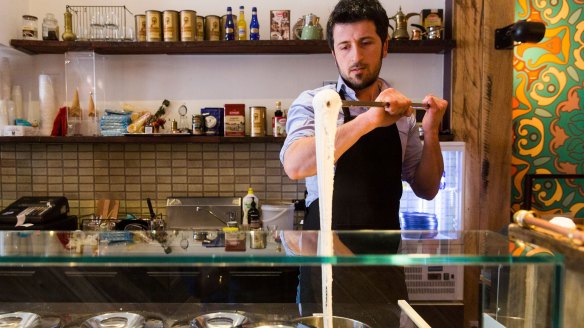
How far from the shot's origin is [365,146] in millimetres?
1948

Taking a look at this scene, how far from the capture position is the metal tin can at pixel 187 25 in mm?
3449

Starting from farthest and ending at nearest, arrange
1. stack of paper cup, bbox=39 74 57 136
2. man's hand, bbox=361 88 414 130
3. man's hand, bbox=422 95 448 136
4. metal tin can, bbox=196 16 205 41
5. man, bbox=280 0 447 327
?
stack of paper cup, bbox=39 74 57 136 < metal tin can, bbox=196 16 205 41 < man, bbox=280 0 447 327 < man's hand, bbox=422 95 448 136 < man's hand, bbox=361 88 414 130

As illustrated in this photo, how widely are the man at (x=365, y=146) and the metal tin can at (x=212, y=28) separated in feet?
5.71

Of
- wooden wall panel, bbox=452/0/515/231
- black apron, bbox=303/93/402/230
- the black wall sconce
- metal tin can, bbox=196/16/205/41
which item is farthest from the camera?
metal tin can, bbox=196/16/205/41

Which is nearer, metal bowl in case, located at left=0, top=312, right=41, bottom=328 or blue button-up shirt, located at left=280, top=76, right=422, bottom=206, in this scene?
metal bowl in case, located at left=0, top=312, right=41, bottom=328

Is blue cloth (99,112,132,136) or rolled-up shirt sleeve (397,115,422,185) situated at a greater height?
blue cloth (99,112,132,136)

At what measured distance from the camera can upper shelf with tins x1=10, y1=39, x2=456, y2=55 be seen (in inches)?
134

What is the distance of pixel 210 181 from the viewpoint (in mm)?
3770

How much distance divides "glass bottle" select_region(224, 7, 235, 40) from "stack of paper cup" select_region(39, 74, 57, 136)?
54.0 inches

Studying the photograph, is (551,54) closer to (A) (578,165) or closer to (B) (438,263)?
(A) (578,165)

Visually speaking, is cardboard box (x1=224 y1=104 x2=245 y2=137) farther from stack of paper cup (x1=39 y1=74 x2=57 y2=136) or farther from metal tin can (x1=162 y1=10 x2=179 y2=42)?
stack of paper cup (x1=39 y1=74 x2=57 y2=136)

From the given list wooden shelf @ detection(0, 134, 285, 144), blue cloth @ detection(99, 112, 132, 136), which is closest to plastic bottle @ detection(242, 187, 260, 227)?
wooden shelf @ detection(0, 134, 285, 144)

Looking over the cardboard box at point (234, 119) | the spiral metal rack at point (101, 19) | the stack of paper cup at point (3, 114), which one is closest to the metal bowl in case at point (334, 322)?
the cardboard box at point (234, 119)

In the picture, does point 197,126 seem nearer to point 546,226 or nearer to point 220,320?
point 220,320
